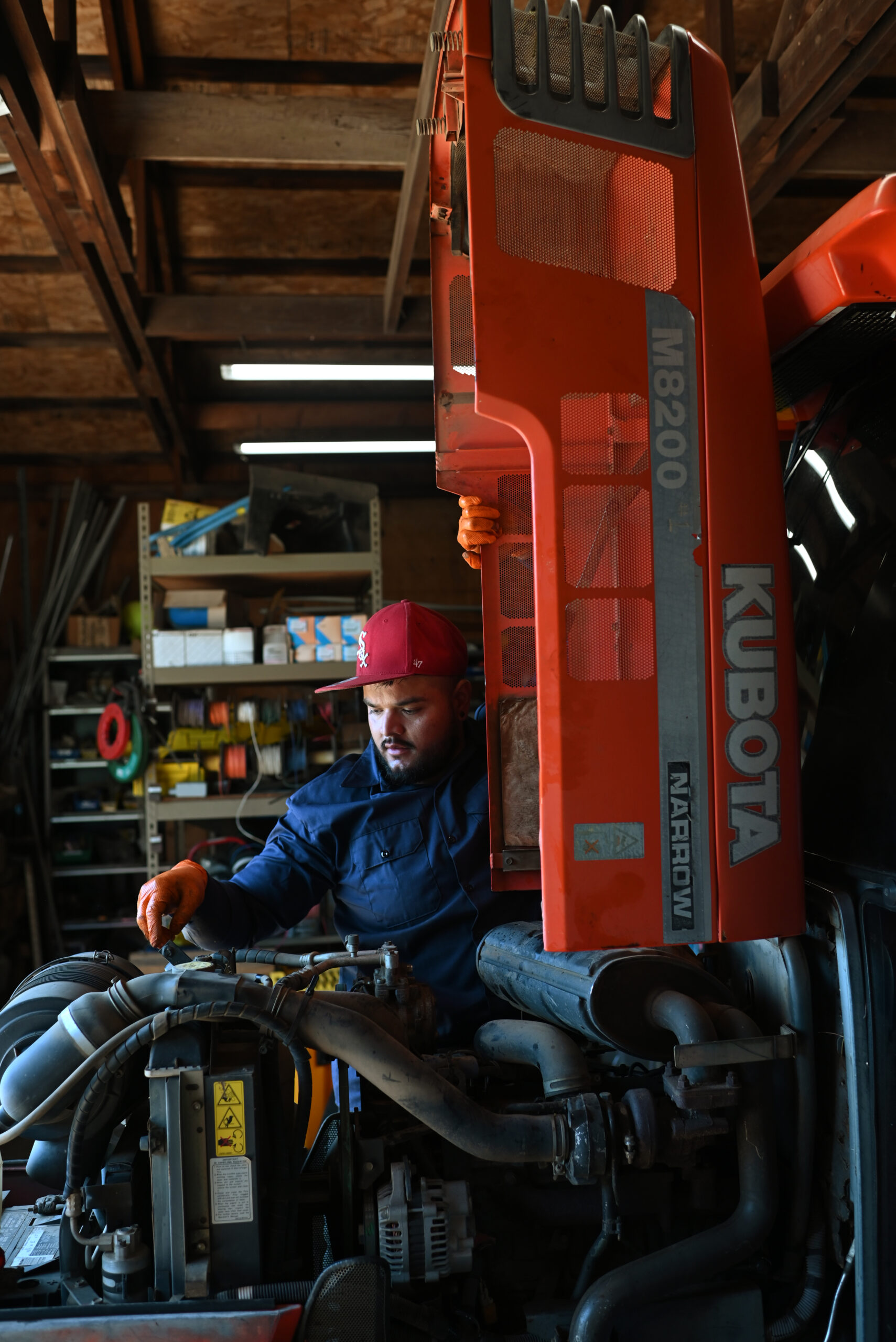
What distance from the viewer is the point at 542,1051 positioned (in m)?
1.65

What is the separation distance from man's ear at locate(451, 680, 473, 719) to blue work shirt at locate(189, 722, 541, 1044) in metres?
0.11

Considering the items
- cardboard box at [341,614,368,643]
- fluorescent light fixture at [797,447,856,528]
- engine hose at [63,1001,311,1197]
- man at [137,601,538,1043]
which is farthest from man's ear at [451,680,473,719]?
cardboard box at [341,614,368,643]

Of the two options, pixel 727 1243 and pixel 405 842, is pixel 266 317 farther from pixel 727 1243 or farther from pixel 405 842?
pixel 727 1243

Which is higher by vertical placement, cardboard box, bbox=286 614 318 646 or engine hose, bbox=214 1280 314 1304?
cardboard box, bbox=286 614 318 646

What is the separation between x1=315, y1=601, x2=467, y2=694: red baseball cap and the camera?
2502 millimetres

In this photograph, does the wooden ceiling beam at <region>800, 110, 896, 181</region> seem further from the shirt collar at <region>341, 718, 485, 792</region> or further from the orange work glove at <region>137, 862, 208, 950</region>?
the orange work glove at <region>137, 862, 208, 950</region>

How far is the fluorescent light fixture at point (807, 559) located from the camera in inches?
67.2

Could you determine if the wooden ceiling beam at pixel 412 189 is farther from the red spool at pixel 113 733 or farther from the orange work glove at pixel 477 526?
the red spool at pixel 113 733

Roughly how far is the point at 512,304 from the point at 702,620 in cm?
52

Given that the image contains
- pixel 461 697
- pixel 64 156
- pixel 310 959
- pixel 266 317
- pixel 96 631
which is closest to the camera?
pixel 310 959

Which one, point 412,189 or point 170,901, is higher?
point 412,189

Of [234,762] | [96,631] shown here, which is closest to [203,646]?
[234,762]

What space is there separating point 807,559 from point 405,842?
1252 millimetres

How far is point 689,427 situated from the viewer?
4.52ft
